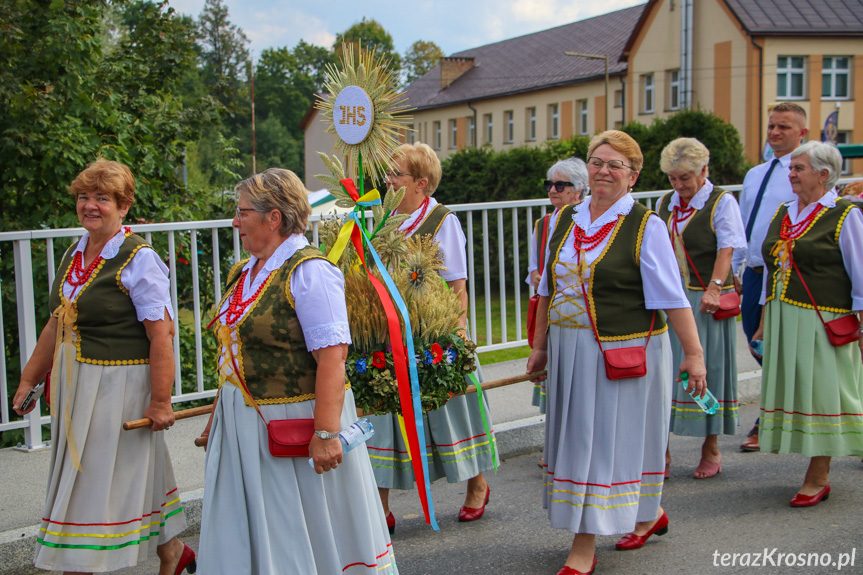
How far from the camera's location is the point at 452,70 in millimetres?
63500

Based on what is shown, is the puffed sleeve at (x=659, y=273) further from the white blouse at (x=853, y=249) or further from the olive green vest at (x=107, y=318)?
the olive green vest at (x=107, y=318)

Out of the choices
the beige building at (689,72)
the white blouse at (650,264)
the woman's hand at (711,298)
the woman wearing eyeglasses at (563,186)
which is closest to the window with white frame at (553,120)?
the beige building at (689,72)

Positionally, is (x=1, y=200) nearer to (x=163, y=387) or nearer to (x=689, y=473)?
(x=163, y=387)

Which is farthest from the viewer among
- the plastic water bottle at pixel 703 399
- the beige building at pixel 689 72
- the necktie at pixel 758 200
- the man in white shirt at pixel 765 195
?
the beige building at pixel 689 72

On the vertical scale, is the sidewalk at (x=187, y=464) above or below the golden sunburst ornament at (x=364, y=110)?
below

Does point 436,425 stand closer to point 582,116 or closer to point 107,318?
point 107,318

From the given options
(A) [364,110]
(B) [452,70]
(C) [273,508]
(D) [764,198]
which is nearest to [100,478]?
(C) [273,508]

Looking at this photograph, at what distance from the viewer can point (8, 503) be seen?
496cm

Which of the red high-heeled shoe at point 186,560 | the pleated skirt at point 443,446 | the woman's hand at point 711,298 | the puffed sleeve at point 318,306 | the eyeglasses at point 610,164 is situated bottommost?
the red high-heeled shoe at point 186,560

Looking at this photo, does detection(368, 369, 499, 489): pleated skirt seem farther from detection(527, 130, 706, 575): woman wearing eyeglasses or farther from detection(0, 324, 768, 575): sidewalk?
detection(527, 130, 706, 575): woman wearing eyeglasses

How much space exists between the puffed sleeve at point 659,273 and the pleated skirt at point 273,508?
1663 millimetres

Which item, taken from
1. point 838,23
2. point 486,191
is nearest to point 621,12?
point 838,23

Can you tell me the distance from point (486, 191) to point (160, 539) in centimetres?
1965

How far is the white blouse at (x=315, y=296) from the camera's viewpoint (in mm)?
3248
